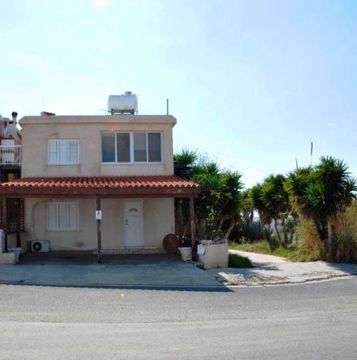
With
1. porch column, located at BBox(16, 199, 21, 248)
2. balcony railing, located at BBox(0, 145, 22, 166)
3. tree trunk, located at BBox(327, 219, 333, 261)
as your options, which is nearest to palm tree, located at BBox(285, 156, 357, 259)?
tree trunk, located at BBox(327, 219, 333, 261)

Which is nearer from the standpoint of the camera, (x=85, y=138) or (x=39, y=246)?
(x=39, y=246)

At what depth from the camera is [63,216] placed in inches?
858

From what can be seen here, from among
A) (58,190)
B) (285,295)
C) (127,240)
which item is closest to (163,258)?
(127,240)

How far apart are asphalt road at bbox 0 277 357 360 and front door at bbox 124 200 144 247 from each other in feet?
28.3

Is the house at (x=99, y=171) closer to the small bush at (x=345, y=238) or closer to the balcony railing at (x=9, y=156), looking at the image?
the balcony railing at (x=9, y=156)

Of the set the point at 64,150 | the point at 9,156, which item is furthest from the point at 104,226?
the point at 9,156

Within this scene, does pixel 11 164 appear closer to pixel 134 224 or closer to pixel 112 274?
pixel 134 224

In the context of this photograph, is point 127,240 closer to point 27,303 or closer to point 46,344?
point 27,303

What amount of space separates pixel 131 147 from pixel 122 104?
2.31 meters

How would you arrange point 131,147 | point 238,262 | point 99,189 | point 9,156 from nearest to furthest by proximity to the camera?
point 99,189
point 238,262
point 131,147
point 9,156

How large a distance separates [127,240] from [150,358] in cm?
1526

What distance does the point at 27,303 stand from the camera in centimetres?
1090

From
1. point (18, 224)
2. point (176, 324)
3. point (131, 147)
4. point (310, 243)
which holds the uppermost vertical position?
point (131, 147)

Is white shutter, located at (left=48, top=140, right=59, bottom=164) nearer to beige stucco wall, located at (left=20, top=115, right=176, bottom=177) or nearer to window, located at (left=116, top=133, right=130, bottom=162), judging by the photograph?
beige stucco wall, located at (left=20, top=115, right=176, bottom=177)
